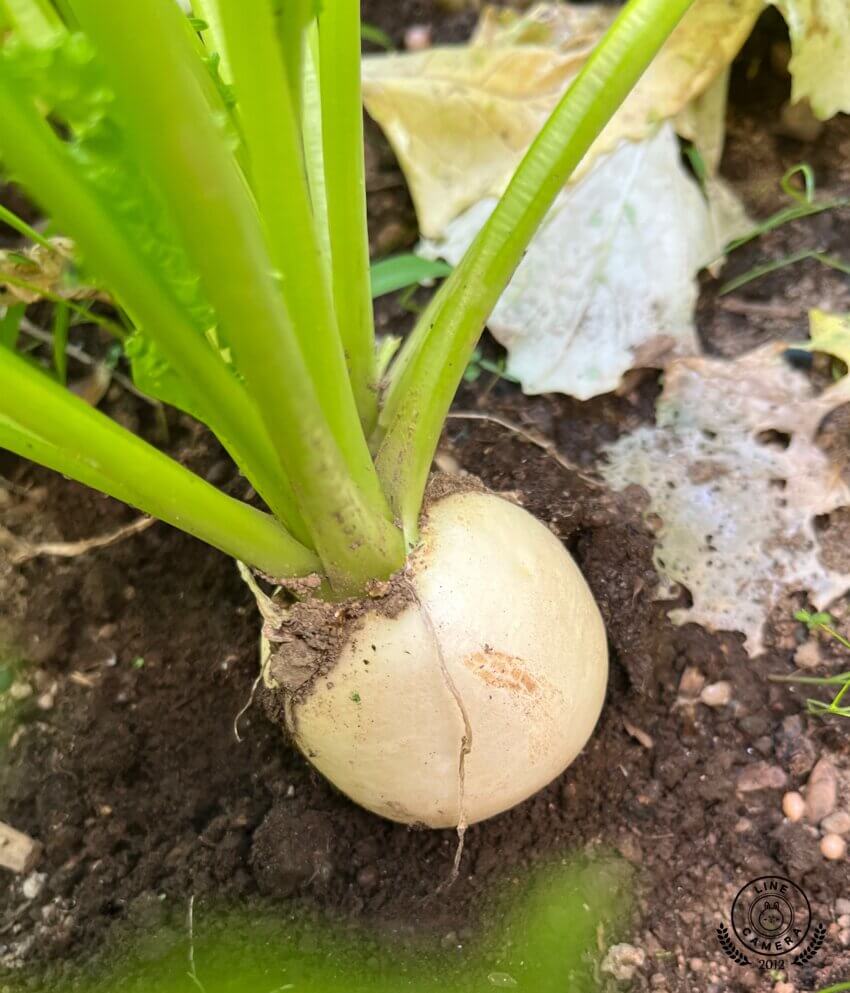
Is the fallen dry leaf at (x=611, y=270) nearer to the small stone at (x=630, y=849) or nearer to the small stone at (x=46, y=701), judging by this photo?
the small stone at (x=630, y=849)

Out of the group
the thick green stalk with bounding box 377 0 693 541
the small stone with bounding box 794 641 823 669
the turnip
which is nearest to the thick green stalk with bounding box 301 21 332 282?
the turnip

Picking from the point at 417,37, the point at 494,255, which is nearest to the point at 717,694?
the point at 494,255

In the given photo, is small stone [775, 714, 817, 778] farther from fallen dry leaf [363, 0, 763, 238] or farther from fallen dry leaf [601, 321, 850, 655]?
fallen dry leaf [363, 0, 763, 238]

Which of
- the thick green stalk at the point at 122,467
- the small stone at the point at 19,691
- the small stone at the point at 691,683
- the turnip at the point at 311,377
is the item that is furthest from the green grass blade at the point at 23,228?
the small stone at the point at 691,683

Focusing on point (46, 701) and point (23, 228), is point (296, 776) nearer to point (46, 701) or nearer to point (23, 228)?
point (46, 701)

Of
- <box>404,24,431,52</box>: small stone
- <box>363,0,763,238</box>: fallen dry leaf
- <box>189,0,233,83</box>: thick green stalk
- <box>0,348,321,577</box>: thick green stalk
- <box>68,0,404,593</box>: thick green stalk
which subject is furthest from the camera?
<box>404,24,431,52</box>: small stone

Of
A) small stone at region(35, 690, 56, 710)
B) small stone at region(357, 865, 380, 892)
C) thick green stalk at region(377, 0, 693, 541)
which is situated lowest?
small stone at region(357, 865, 380, 892)

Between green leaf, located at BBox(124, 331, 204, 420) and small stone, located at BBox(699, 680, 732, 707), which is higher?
green leaf, located at BBox(124, 331, 204, 420)
